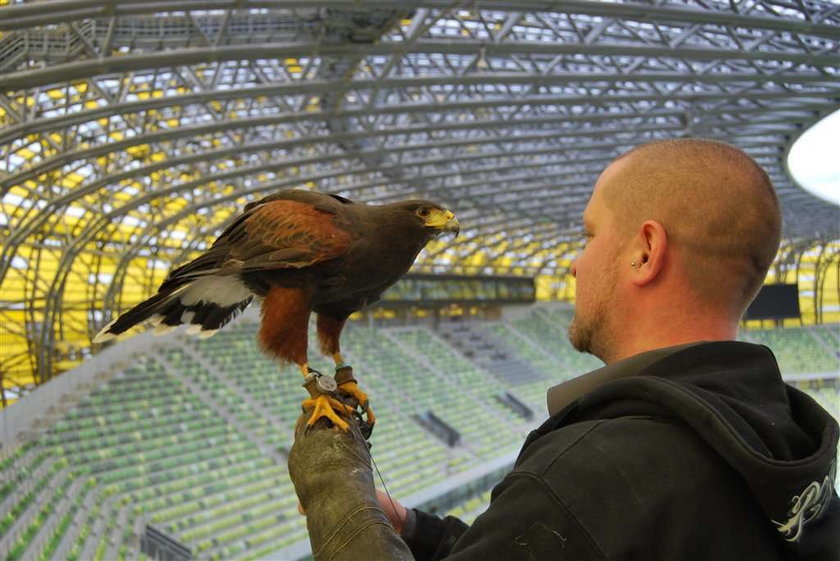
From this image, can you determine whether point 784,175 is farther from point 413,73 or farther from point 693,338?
point 693,338

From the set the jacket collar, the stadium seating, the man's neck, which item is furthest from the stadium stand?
the man's neck

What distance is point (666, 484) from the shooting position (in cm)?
84

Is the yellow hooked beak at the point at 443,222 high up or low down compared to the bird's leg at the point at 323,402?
up

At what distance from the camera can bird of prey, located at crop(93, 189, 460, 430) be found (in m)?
1.83

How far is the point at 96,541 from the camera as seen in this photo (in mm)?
6973

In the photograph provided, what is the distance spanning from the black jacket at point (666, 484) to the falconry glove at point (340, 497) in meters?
0.33

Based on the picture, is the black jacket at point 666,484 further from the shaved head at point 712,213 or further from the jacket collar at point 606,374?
the shaved head at point 712,213

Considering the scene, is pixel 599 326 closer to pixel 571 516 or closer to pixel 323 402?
pixel 571 516

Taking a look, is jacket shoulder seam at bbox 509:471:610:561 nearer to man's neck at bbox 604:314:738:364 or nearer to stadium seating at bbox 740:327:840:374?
man's neck at bbox 604:314:738:364

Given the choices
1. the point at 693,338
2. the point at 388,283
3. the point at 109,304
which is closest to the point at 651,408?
the point at 693,338

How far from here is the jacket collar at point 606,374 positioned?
3.28 feet

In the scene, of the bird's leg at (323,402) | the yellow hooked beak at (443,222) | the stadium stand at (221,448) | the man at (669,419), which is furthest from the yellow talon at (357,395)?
the stadium stand at (221,448)

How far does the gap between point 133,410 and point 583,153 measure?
12.9 m

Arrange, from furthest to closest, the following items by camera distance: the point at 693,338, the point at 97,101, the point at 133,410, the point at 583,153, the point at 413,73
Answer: the point at 583,153 < the point at 97,101 < the point at 413,73 < the point at 133,410 < the point at 693,338
